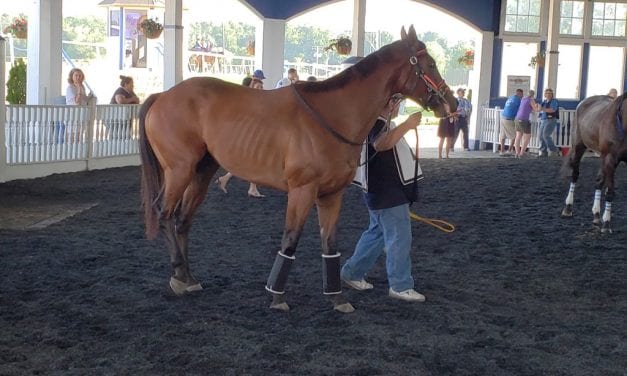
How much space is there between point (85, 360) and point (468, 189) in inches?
345

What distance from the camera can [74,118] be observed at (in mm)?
12969

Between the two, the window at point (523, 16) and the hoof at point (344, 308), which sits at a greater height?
the window at point (523, 16)

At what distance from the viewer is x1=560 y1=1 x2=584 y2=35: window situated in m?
23.7

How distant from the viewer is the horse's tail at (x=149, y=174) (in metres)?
5.62

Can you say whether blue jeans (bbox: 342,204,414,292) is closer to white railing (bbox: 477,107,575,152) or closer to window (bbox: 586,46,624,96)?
white railing (bbox: 477,107,575,152)

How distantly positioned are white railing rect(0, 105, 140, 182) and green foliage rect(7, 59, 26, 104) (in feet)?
8.38

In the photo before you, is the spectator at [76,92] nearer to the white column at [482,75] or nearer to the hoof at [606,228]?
the hoof at [606,228]

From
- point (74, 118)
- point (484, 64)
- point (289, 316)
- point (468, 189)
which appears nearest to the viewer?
point (289, 316)

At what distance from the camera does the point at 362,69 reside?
5160 millimetres

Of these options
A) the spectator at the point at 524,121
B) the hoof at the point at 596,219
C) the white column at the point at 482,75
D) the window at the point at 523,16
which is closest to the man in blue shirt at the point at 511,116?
the spectator at the point at 524,121

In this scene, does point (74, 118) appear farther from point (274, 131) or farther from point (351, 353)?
point (351, 353)

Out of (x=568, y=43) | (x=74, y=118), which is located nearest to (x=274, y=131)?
(x=74, y=118)

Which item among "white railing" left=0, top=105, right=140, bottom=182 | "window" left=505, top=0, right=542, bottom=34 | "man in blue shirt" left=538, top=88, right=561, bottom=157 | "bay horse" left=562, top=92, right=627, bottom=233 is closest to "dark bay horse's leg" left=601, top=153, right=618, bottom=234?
"bay horse" left=562, top=92, right=627, bottom=233

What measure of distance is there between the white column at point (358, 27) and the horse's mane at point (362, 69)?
49.1ft
